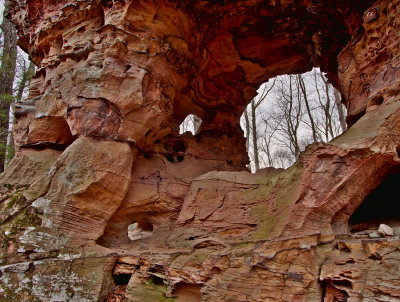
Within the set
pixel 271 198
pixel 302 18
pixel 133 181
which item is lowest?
→ pixel 271 198

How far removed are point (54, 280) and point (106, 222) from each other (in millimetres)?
1079

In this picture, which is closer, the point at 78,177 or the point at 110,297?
the point at 110,297

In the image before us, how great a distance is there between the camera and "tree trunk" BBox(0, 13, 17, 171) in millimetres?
8820

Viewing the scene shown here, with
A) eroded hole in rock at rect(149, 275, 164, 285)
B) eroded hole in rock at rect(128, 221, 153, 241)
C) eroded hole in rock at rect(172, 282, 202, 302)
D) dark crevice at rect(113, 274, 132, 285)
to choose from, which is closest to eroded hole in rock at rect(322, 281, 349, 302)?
eroded hole in rock at rect(172, 282, 202, 302)

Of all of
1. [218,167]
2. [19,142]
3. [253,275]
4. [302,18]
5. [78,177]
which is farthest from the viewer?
[218,167]

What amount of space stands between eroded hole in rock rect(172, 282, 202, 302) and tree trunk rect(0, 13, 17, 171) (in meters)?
7.67

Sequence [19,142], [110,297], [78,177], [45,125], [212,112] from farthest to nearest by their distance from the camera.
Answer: [212,112], [19,142], [45,125], [78,177], [110,297]

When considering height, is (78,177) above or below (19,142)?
below

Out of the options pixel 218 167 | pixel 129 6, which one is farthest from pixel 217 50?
pixel 218 167

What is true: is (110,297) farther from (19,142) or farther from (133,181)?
(19,142)

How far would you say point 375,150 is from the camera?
3.78 meters

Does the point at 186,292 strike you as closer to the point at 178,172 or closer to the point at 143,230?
the point at 178,172

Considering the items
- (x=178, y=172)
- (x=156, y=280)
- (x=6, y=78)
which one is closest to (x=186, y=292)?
(x=156, y=280)

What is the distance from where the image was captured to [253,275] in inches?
144
